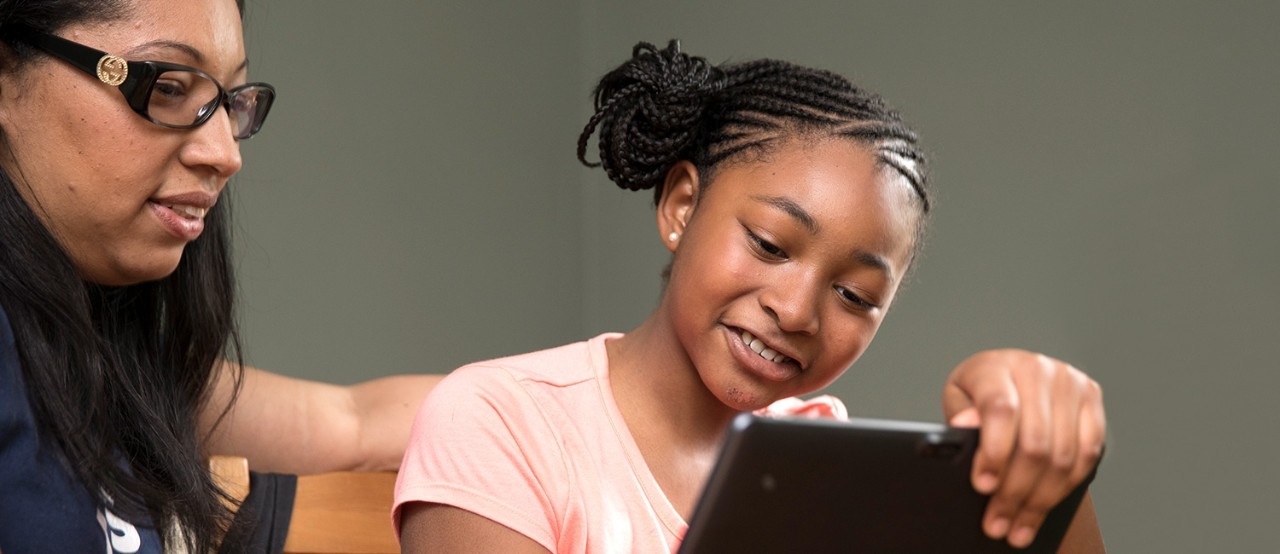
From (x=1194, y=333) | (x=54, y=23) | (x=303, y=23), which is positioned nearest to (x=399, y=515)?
(x=54, y=23)

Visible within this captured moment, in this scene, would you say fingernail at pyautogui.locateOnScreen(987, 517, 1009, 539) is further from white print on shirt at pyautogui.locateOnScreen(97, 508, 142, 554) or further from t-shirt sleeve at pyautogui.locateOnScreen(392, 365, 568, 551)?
white print on shirt at pyautogui.locateOnScreen(97, 508, 142, 554)

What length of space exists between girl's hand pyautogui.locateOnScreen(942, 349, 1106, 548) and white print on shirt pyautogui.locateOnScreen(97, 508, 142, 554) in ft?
2.30

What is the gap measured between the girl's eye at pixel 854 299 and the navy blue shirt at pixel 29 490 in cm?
63

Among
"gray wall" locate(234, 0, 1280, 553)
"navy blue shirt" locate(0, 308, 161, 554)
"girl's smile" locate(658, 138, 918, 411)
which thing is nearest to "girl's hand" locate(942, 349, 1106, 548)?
"girl's smile" locate(658, 138, 918, 411)

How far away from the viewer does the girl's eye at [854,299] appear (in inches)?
43.9

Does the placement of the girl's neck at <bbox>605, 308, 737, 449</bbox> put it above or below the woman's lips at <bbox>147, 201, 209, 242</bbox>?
below

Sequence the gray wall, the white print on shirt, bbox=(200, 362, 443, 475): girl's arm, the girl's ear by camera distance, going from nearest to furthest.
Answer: the white print on shirt < the girl's ear < bbox=(200, 362, 443, 475): girl's arm < the gray wall

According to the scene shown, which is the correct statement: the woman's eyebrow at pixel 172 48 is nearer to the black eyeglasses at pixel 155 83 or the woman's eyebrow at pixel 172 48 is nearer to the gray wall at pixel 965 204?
the black eyeglasses at pixel 155 83

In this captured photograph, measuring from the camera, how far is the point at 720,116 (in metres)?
1.26

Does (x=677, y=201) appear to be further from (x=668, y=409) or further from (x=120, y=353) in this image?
(x=120, y=353)

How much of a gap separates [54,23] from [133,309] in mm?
297

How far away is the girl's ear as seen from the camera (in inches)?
48.7

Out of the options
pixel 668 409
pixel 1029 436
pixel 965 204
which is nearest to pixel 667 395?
pixel 668 409

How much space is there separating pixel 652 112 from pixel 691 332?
0.24m
